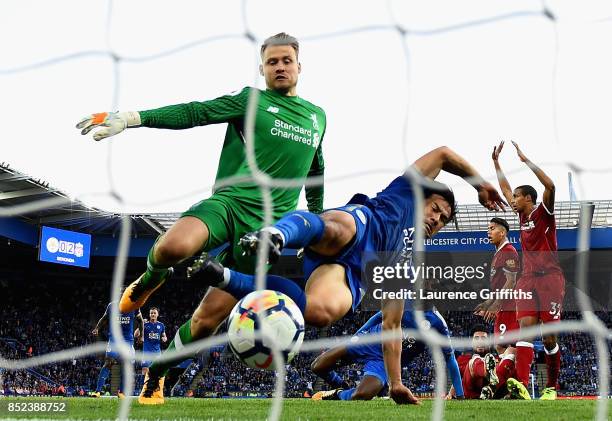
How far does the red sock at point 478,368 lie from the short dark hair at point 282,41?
12.4 ft

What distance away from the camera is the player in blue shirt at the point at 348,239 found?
286 centimetres

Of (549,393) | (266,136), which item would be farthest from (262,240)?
(549,393)

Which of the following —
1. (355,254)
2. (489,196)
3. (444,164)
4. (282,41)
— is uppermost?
(282,41)

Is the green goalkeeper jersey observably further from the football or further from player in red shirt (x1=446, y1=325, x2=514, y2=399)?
player in red shirt (x1=446, y1=325, x2=514, y2=399)

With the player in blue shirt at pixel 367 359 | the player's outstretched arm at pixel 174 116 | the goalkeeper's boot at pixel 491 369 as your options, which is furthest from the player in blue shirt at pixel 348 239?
the goalkeeper's boot at pixel 491 369

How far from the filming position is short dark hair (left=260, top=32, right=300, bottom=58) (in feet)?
12.1

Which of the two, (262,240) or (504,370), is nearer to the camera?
(262,240)

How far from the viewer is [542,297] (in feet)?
16.9

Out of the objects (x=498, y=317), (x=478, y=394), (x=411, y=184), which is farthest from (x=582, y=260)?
(x=478, y=394)

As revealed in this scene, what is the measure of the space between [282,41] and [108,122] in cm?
95

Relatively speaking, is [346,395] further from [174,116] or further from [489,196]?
[174,116]

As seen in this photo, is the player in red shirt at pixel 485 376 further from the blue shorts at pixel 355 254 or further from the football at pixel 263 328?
the football at pixel 263 328

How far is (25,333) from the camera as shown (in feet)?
67.4

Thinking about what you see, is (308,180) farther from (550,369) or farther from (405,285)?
(550,369)
